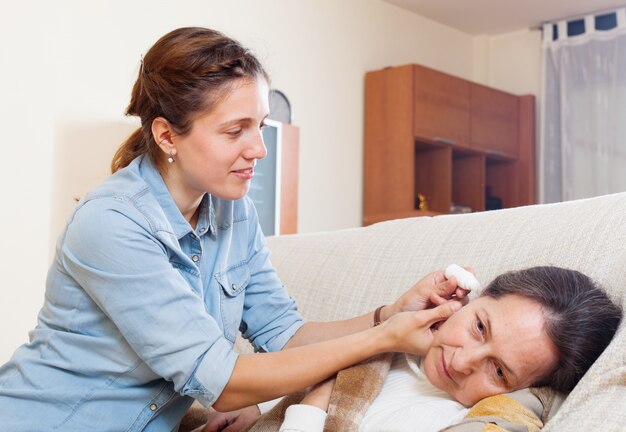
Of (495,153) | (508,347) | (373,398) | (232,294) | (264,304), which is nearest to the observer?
(508,347)

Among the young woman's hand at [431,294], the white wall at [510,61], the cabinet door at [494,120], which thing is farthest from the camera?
the white wall at [510,61]

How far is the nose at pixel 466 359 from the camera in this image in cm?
113

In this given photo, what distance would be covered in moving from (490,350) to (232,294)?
0.53m

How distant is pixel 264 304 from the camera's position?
5.18 ft

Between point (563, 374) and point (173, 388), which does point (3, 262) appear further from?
point (563, 374)

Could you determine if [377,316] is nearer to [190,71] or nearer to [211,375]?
[211,375]

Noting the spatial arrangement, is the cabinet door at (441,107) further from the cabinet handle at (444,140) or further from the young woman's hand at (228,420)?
the young woman's hand at (228,420)

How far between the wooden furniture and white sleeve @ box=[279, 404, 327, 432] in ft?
12.6

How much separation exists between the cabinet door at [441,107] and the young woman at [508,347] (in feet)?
13.2

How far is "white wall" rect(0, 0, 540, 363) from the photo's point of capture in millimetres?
2885

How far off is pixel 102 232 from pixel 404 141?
4.04 m

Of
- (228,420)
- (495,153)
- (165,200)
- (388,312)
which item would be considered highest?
(495,153)

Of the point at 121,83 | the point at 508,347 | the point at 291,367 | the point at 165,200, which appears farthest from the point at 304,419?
the point at 121,83

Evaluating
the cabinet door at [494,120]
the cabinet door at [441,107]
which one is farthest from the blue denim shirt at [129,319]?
the cabinet door at [494,120]
